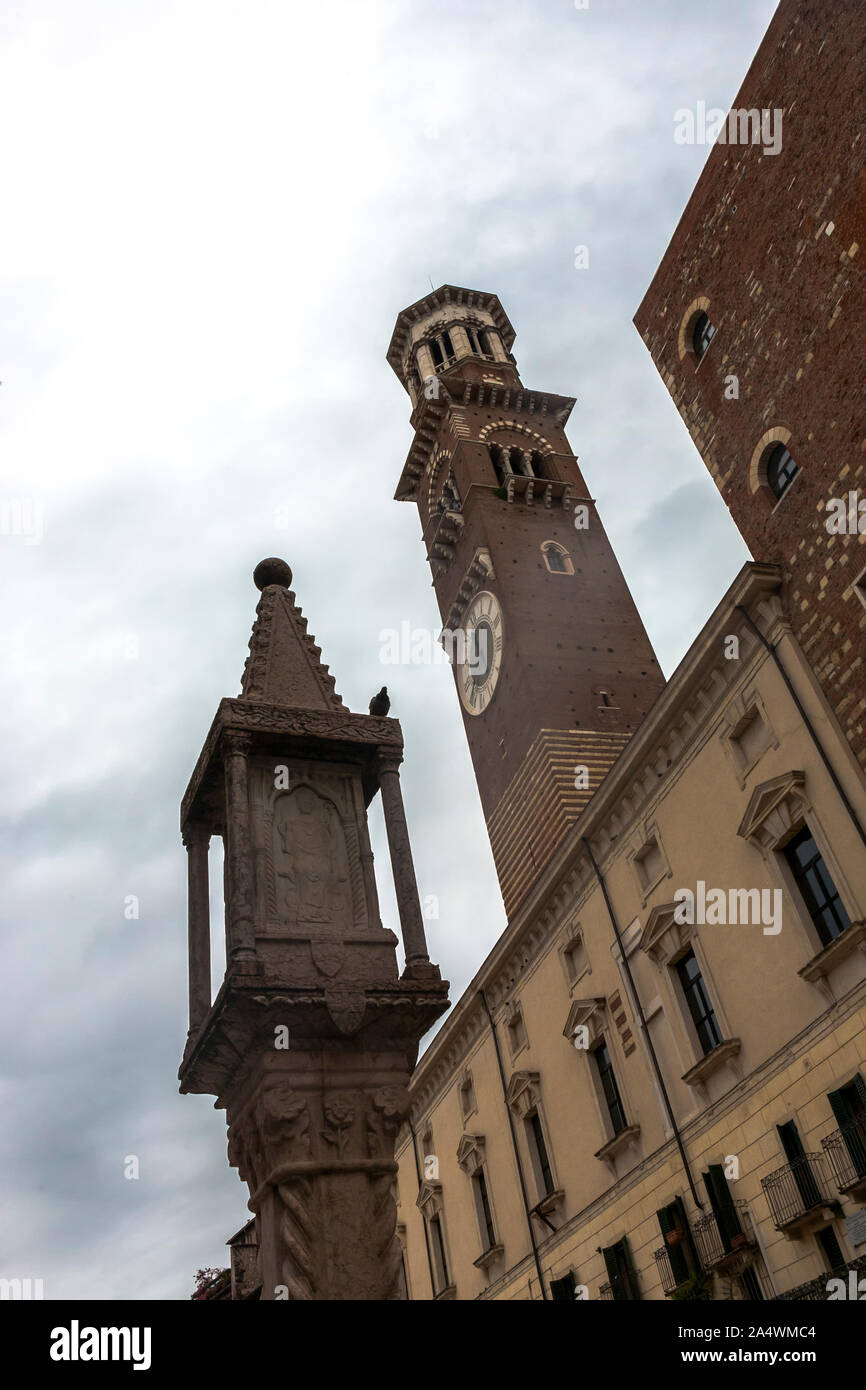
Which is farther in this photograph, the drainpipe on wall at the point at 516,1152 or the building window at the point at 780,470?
the drainpipe on wall at the point at 516,1152

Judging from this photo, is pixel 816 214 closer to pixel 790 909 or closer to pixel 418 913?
pixel 790 909

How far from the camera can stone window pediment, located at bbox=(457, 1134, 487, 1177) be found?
26984 millimetres

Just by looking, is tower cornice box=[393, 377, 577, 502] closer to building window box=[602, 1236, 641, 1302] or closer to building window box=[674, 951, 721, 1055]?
building window box=[674, 951, 721, 1055]

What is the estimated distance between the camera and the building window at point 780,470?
1786 centimetres

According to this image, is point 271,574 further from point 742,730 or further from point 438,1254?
point 438,1254

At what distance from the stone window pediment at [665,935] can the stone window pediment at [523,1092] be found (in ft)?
20.3

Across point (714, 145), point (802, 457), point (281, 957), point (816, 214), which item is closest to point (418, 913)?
point (281, 957)

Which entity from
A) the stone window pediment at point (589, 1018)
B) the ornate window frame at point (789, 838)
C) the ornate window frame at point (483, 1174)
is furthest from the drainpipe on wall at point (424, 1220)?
the ornate window frame at point (789, 838)

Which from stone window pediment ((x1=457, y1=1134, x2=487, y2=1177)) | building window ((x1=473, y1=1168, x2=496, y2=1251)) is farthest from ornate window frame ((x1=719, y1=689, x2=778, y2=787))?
building window ((x1=473, y1=1168, x2=496, y2=1251))

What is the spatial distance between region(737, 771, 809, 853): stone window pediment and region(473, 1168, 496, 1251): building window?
1461 cm

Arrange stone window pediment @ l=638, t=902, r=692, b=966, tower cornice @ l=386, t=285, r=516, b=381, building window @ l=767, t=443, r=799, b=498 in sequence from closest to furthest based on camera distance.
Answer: building window @ l=767, t=443, r=799, b=498 → stone window pediment @ l=638, t=902, r=692, b=966 → tower cornice @ l=386, t=285, r=516, b=381

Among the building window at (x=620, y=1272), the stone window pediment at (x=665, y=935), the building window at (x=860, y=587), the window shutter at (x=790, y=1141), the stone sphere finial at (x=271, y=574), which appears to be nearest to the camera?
the stone sphere finial at (x=271, y=574)

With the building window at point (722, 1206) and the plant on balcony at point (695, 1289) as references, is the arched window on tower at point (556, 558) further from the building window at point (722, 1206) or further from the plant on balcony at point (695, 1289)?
the plant on balcony at point (695, 1289)
